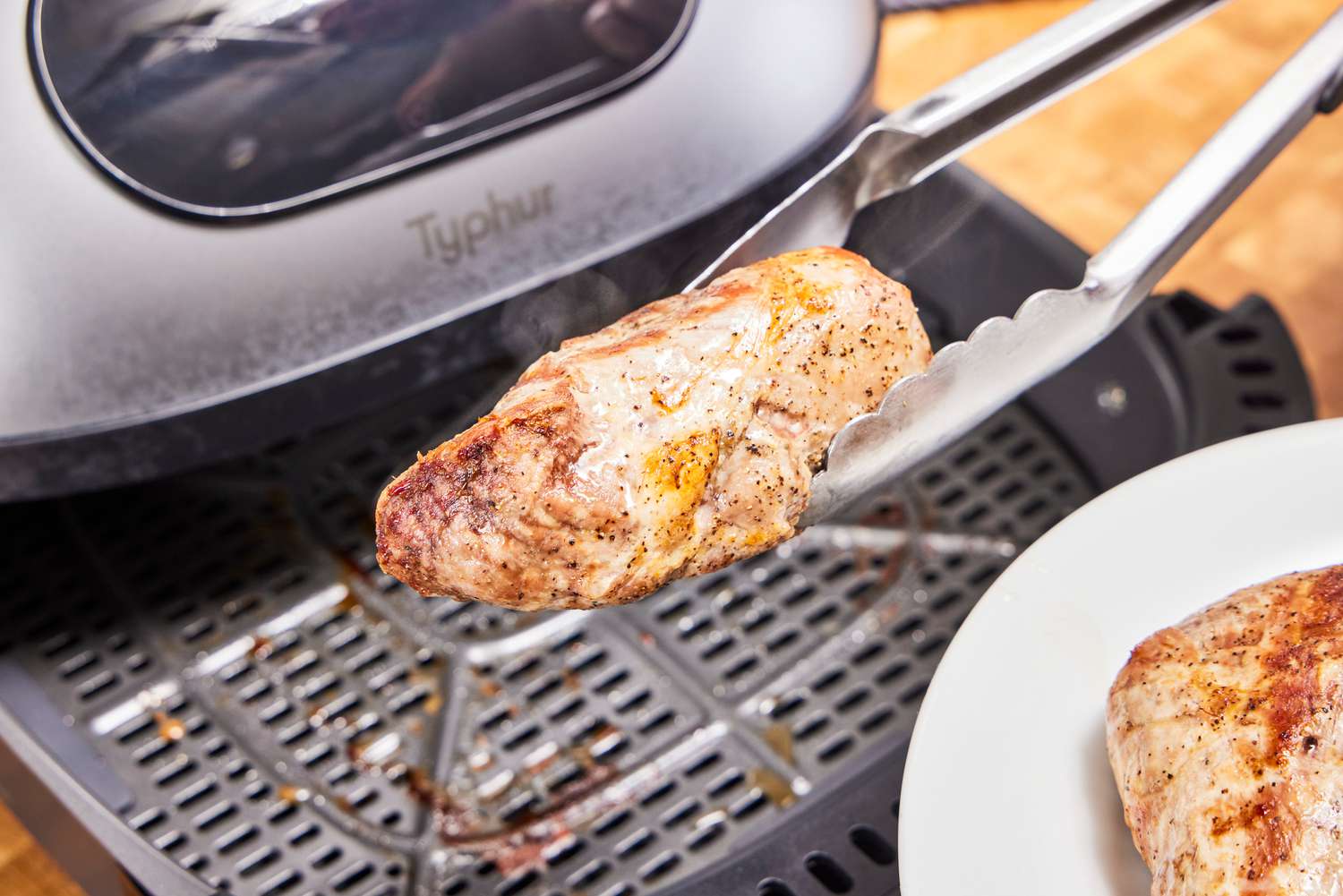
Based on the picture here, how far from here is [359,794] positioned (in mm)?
833

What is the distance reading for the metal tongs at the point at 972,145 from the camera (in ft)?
2.19

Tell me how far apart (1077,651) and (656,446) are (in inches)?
10.2

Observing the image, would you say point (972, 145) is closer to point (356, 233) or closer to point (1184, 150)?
point (356, 233)

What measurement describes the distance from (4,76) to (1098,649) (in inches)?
26.6

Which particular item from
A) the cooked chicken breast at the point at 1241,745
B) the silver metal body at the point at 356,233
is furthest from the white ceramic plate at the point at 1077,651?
the silver metal body at the point at 356,233

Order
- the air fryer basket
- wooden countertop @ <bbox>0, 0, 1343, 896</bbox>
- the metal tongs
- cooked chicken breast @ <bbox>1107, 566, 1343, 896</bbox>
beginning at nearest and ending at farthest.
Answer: cooked chicken breast @ <bbox>1107, 566, 1343, 896</bbox>
the metal tongs
the air fryer basket
wooden countertop @ <bbox>0, 0, 1343, 896</bbox>

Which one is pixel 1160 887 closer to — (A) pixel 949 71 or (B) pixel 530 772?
(B) pixel 530 772

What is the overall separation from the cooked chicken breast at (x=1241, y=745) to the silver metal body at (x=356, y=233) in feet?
1.30

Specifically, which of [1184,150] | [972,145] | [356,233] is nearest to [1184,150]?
[1184,150]

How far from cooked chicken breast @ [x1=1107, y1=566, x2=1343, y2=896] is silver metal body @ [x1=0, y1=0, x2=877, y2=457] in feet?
1.30

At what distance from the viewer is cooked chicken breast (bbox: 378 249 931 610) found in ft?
1.97

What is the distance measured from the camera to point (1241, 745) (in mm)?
591

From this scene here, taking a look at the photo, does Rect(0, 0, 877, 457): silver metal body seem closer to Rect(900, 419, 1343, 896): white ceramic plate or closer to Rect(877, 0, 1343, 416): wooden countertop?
Rect(900, 419, 1343, 896): white ceramic plate

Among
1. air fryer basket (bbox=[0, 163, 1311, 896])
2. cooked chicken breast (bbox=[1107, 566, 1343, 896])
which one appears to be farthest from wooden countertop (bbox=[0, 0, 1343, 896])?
cooked chicken breast (bbox=[1107, 566, 1343, 896])
